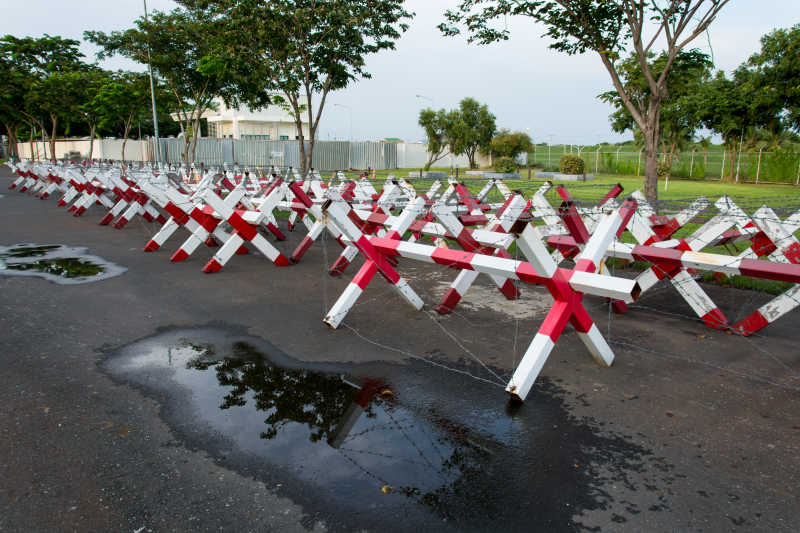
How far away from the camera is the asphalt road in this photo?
2.63 m

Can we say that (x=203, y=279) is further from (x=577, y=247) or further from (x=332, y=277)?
(x=577, y=247)

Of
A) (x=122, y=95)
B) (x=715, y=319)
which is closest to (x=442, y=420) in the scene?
(x=715, y=319)

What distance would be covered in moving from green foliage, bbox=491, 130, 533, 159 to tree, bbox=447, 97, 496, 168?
0.99 metres

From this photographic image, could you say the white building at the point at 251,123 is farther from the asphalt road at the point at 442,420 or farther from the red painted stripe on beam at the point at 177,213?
the asphalt road at the point at 442,420

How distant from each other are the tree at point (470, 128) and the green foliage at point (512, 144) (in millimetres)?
988

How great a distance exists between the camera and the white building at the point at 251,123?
7288cm

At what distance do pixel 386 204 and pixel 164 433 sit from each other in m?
4.07

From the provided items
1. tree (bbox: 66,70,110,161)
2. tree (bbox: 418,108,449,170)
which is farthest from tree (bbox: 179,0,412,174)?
tree (bbox: 66,70,110,161)

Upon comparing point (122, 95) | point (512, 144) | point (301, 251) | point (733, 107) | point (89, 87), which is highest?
point (89, 87)

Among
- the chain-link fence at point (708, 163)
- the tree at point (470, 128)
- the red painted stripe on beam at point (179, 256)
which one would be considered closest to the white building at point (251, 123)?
the tree at point (470, 128)

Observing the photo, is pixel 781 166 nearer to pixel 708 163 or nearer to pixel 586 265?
pixel 708 163

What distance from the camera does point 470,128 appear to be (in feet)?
133

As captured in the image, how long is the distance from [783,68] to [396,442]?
3437 cm

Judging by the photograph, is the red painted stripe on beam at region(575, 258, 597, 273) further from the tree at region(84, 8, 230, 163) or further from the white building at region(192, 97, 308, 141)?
the white building at region(192, 97, 308, 141)
